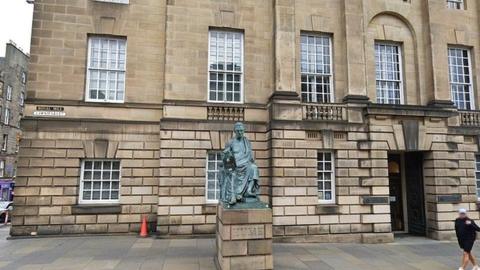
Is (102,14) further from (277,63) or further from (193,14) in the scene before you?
(277,63)

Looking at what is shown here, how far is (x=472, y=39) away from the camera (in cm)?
1603

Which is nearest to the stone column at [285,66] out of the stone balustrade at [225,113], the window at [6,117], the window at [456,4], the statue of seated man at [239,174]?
the stone balustrade at [225,113]

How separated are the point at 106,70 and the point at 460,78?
16.1 m

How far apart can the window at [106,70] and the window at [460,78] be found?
14865 mm

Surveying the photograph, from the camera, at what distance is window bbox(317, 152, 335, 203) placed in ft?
44.4

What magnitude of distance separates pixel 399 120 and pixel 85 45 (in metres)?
13.2

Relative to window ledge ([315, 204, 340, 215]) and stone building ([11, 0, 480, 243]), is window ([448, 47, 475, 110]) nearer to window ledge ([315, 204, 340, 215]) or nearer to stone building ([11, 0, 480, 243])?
stone building ([11, 0, 480, 243])

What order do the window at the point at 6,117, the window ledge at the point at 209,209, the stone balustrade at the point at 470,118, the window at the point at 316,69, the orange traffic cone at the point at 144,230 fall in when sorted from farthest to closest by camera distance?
1. the window at the point at 6,117
2. the stone balustrade at the point at 470,118
3. the window at the point at 316,69
4. the window ledge at the point at 209,209
5. the orange traffic cone at the point at 144,230

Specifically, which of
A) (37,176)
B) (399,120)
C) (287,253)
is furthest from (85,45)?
(399,120)

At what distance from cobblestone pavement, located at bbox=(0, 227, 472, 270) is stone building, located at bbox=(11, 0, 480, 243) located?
0.94 metres

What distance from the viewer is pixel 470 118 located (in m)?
15.1

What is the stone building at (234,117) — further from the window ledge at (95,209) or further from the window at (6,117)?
the window at (6,117)

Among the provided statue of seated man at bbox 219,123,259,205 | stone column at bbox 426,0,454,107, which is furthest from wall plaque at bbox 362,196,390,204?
statue of seated man at bbox 219,123,259,205

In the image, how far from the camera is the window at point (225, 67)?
14266 millimetres
